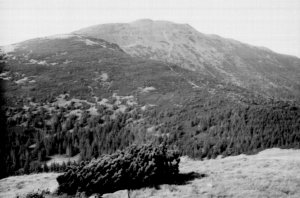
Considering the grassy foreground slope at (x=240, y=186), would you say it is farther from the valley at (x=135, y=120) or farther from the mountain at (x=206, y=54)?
the mountain at (x=206, y=54)

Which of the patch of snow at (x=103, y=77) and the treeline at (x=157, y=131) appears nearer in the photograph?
the treeline at (x=157, y=131)

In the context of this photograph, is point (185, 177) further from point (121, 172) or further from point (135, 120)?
point (135, 120)

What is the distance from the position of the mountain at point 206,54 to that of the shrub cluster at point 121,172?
249 feet

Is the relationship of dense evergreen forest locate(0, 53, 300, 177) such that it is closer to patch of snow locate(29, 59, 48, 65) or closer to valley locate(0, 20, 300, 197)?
valley locate(0, 20, 300, 197)

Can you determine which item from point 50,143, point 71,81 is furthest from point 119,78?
point 50,143

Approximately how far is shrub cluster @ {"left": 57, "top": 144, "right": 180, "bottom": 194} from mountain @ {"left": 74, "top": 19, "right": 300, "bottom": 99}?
7601 centimetres

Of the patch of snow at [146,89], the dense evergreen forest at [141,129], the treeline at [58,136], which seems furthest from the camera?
the patch of snow at [146,89]

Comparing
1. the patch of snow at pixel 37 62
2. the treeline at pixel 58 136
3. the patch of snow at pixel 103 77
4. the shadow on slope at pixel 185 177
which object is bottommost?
the treeline at pixel 58 136

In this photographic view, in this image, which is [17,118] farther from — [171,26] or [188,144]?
[171,26]

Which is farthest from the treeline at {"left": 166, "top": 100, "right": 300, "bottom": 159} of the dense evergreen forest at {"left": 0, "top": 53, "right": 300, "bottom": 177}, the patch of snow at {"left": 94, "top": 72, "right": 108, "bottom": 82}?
the patch of snow at {"left": 94, "top": 72, "right": 108, "bottom": 82}

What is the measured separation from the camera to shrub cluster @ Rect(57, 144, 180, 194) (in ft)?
36.0

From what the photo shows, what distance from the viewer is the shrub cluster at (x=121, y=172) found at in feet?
36.0

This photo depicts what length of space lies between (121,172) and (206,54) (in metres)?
114

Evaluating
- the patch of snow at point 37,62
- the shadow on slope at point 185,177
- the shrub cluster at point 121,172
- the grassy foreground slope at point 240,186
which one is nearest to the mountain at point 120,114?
the patch of snow at point 37,62
